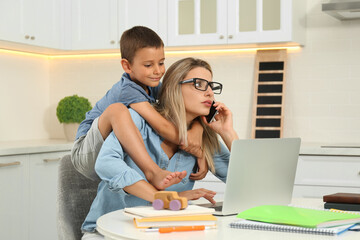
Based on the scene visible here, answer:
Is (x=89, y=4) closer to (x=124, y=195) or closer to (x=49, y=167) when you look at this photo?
(x=49, y=167)

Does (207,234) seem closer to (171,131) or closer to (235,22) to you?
(171,131)

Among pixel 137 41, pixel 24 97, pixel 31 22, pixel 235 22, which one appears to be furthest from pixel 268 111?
pixel 137 41

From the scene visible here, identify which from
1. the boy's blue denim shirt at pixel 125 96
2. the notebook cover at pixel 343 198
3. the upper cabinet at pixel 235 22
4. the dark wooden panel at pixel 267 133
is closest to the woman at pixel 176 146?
the boy's blue denim shirt at pixel 125 96

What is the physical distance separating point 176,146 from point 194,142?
0.32ft

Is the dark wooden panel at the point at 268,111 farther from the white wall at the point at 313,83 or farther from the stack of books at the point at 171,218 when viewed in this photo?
the stack of books at the point at 171,218

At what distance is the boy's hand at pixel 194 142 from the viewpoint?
203cm

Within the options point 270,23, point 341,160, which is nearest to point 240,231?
point 341,160

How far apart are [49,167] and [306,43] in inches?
77.5

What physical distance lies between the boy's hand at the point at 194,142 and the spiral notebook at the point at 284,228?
1.69ft

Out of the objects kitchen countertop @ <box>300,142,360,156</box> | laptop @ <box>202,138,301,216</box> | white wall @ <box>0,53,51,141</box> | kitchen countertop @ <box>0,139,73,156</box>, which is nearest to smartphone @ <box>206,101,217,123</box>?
laptop @ <box>202,138,301,216</box>

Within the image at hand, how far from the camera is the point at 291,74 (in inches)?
163

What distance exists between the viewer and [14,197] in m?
3.60

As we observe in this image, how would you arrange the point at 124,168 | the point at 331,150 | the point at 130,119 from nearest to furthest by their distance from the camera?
the point at 124,168
the point at 130,119
the point at 331,150

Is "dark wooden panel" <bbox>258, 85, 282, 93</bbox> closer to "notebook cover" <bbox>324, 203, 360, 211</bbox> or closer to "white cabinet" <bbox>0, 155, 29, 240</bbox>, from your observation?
"white cabinet" <bbox>0, 155, 29, 240</bbox>
